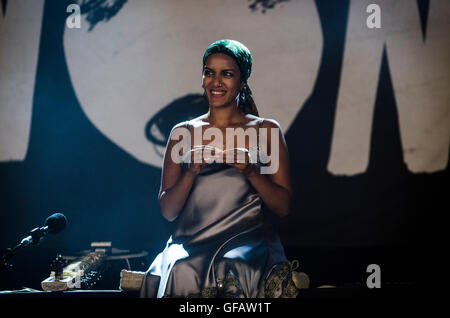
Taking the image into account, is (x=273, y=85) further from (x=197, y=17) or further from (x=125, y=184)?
A: (x=125, y=184)

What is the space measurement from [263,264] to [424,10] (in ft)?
10.5

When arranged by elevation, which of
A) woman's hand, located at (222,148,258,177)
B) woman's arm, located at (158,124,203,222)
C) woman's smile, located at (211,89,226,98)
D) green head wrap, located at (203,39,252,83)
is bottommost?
woman's arm, located at (158,124,203,222)

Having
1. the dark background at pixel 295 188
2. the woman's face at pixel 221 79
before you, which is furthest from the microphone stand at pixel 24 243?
the dark background at pixel 295 188

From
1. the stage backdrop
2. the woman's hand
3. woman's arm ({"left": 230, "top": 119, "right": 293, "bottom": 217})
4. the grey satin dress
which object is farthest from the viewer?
the stage backdrop

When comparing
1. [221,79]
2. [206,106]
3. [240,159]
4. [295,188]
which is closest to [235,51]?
[221,79]

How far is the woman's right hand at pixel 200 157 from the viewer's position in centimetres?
227

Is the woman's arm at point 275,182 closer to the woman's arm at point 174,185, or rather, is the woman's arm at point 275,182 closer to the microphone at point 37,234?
the woman's arm at point 174,185

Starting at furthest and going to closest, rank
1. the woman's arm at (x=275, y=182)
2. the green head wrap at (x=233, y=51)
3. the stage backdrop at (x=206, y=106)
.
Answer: the stage backdrop at (x=206, y=106) < the green head wrap at (x=233, y=51) < the woman's arm at (x=275, y=182)

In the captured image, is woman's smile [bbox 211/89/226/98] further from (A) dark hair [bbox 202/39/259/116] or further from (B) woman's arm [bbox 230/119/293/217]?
(B) woman's arm [bbox 230/119/293/217]

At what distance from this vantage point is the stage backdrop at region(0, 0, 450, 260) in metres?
4.00

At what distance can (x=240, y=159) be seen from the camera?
2.28m

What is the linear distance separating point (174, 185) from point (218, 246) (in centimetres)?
47

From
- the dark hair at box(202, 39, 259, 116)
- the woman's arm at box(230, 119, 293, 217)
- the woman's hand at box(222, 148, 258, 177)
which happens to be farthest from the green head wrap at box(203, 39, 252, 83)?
the woman's hand at box(222, 148, 258, 177)

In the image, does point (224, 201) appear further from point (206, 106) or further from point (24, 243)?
point (206, 106)
